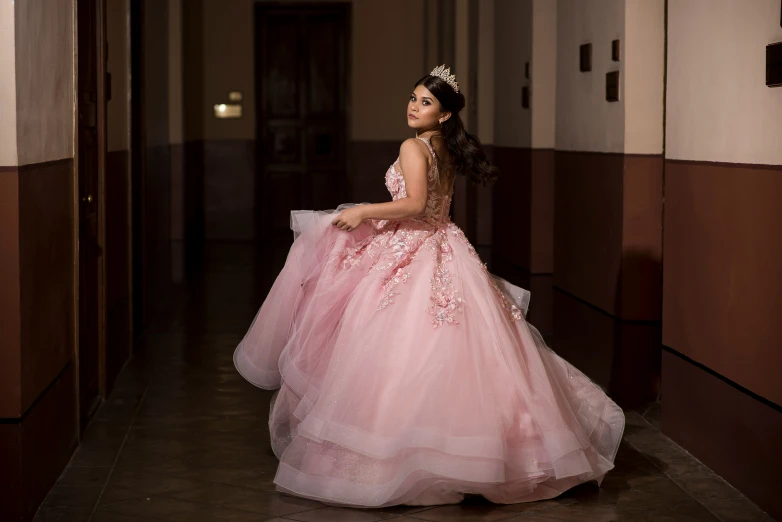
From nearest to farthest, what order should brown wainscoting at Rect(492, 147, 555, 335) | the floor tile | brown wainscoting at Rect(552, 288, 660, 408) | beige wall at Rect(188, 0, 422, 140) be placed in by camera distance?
the floor tile, brown wainscoting at Rect(552, 288, 660, 408), brown wainscoting at Rect(492, 147, 555, 335), beige wall at Rect(188, 0, 422, 140)

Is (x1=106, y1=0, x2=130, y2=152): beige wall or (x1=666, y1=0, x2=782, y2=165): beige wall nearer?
(x1=666, y1=0, x2=782, y2=165): beige wall

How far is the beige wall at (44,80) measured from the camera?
3.58 meters

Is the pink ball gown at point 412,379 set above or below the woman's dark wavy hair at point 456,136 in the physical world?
below

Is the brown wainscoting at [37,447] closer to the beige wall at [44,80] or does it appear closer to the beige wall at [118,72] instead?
the beige wall at [44,80]

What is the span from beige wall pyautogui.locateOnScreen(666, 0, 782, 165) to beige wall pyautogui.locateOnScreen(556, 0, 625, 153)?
1423mm

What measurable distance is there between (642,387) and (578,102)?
7.61 ft

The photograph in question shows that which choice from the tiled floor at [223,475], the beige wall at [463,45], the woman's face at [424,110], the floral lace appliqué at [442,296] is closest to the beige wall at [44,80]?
the tiled floor at [223,475]

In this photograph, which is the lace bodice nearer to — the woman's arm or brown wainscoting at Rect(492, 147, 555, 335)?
the woman's arm

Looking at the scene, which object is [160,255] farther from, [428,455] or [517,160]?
[428,455]

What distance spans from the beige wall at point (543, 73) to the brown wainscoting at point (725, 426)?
4360mm

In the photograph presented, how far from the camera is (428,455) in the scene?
12.2 feet

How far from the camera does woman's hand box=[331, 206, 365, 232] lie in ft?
13.5

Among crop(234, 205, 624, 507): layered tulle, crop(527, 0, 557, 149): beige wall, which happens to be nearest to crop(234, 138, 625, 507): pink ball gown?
crop(234, 205, 624, 507): layered tulle

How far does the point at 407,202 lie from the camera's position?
408 centimetres
